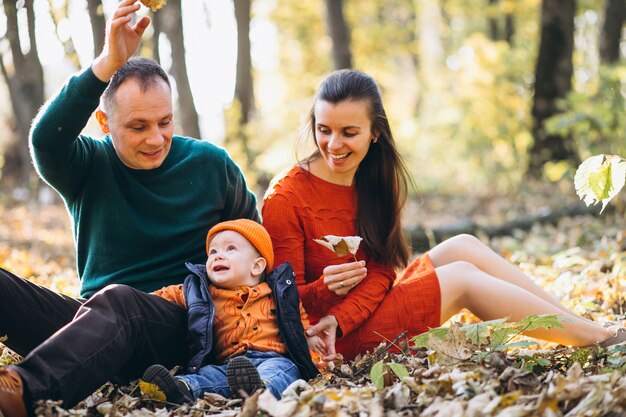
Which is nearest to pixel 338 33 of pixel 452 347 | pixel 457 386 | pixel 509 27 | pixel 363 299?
pixel 509 27

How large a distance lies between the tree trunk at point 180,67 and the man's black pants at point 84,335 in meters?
7.00

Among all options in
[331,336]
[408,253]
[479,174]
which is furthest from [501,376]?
[479,174]

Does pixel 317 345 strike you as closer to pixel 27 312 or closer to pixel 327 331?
pixel 327 331

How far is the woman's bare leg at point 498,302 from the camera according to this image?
3.50 meters

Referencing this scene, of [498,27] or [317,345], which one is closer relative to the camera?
[317,345]

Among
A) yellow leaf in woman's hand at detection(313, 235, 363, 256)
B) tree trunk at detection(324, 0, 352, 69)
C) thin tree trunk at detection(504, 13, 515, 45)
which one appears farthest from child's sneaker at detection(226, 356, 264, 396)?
thin tree trunk at detection(504, 13, 515, 45)

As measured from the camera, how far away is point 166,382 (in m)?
2.77

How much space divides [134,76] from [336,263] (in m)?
1.39

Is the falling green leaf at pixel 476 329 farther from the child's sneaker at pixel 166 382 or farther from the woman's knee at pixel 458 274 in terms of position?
the child's sneaker at pixel 166 382

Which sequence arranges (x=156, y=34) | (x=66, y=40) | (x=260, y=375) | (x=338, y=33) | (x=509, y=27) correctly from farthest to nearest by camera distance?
(x=509, y=27), (x=338, y=33), (x=156, y=34), (x=66, y=40), (x=260, y=375)

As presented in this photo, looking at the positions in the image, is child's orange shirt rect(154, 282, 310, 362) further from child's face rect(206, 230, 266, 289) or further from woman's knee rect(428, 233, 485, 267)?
woman's knee rect(428, 233, 485, 267)

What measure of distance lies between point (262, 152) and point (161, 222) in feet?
31.0

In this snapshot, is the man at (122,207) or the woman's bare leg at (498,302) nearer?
the man at (122,207)

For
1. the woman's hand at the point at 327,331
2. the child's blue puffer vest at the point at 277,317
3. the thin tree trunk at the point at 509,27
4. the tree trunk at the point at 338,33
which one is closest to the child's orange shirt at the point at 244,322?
the child's blue puffer vest at the point at 277,317
